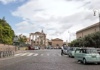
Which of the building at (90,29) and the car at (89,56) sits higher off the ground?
the building at (90,29)

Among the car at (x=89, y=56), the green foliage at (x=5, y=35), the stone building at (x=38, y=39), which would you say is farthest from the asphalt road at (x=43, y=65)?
the stone building at (x=38, y=39)

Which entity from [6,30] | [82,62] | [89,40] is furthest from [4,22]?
[82,62]

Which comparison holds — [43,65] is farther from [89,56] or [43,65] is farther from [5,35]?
[5,35]

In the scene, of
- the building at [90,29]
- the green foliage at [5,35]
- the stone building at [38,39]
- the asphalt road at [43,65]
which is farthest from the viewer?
the stone building at [38,39]

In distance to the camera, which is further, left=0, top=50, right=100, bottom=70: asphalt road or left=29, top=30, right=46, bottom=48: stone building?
left=29, top=30, right=46, bottom=48: stone building

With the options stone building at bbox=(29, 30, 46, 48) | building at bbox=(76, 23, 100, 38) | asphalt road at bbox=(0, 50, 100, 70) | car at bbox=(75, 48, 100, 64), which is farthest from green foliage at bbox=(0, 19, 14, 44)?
stone building at bbox=(29, 30, 46, 48)

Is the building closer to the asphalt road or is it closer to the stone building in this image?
the stone building

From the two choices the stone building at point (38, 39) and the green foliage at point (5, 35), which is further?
the stone building at point (38, 39)

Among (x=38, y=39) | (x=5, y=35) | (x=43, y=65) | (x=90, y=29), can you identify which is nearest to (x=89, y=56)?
(x=43, y=65)

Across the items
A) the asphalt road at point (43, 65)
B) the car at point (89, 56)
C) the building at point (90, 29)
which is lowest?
the asphalt road at point (43, 65)

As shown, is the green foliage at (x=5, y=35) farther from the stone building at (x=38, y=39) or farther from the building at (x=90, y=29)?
the stone building at (x=38, y=39)

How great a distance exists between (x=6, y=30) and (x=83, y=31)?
5397 centimetres

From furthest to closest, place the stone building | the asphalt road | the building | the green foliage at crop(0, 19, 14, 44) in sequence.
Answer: the stone building
the building
the green foliage at crop(0, 19, 14, 44)
the asphalt road

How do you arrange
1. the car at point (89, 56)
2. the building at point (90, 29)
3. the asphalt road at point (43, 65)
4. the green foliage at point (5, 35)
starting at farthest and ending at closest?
1. the building at point (90, 29)
2. the green foliage at point (5, 35)
3. the car at point (89, 56)
4. the asphalt road at point (43, 65)
